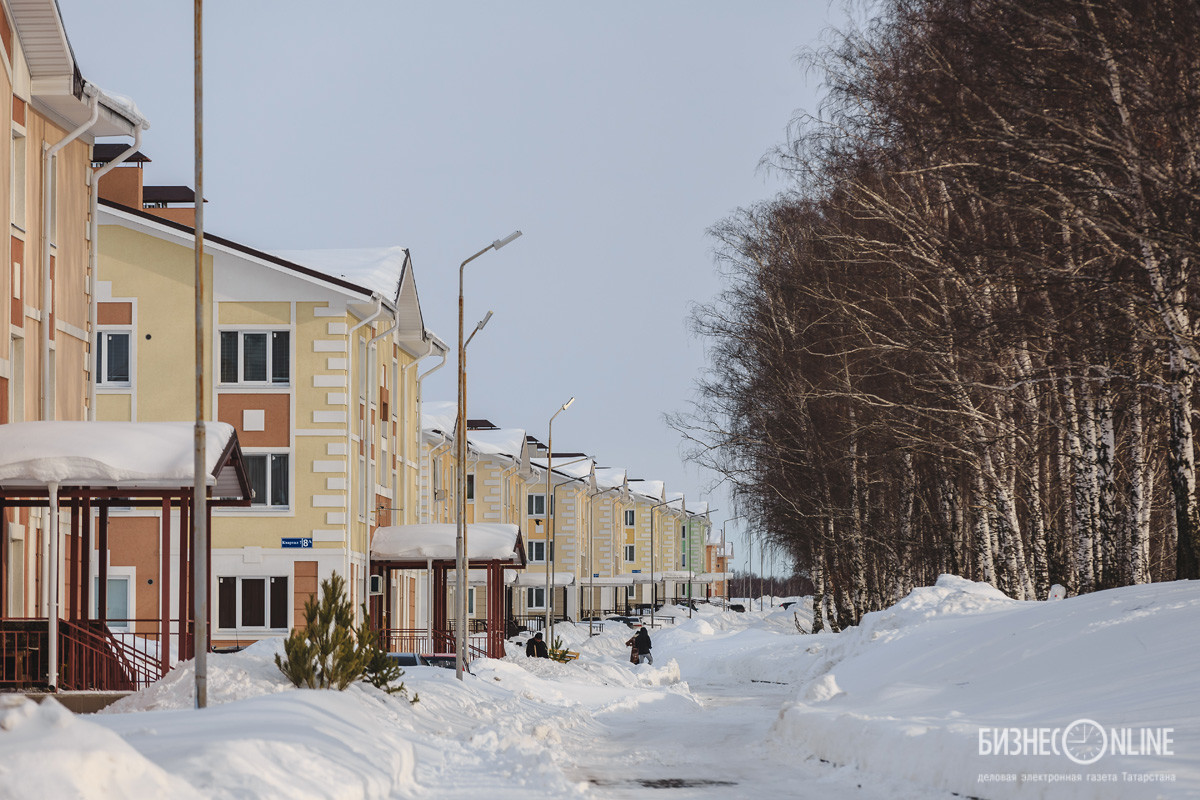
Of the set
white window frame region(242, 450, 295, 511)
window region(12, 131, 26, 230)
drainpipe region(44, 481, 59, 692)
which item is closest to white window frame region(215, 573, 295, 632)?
white window frame region(242, 450, 295, 511)

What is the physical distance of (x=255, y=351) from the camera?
36219 millimetres

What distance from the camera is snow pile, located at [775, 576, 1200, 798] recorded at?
11.1m

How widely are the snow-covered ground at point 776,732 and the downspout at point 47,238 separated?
589cm

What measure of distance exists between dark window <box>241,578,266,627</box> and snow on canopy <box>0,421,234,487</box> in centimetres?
1580

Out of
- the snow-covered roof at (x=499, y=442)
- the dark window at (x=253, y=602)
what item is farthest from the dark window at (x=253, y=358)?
the snow-covered roof at (x=499, y=442)

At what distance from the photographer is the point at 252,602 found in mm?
35688

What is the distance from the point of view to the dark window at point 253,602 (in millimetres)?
35591

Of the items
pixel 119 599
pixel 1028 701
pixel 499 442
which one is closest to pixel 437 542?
pixel 119 599

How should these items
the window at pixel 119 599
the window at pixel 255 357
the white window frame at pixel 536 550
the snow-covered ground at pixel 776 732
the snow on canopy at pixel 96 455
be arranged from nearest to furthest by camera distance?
1. the snow-covered ground at pixel 776 732
2. the snow on canopy at pixel 96 455
3. the window at pixel 119 599
4. the window at pixel 255 357
5. the white window frame at pixel 536 550

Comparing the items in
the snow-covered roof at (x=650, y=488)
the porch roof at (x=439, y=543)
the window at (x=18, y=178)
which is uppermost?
the window at (x=18, y=178)

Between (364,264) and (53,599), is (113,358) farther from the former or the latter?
(53,599)

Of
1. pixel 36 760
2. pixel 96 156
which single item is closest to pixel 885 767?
pixel 36 760

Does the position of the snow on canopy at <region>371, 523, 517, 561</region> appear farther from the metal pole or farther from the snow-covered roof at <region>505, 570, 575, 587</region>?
the snow-covered roof at <region>505, 570, 575, 587</region>

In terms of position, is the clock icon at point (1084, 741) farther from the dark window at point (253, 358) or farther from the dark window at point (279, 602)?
the dark window at point (253, 358)
